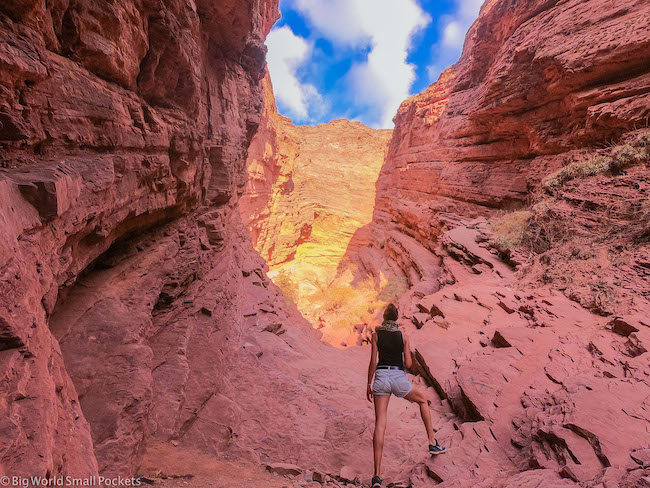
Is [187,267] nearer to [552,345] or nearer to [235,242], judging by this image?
[235,242]

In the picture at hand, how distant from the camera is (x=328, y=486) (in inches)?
125

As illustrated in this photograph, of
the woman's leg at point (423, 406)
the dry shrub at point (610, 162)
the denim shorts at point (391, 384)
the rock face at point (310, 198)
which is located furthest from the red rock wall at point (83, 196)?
the rock face at point (310, 198)

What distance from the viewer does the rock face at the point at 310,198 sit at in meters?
21.0

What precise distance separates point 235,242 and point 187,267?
11.3ft

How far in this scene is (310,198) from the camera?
28516mm

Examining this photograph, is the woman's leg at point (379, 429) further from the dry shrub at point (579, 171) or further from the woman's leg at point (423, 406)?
Answer: the dry shrub at point (579, 171)

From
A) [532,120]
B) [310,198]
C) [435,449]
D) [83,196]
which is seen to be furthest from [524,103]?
[310,198]

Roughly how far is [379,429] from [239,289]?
4.98 metres

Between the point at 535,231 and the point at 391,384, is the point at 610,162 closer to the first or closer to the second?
the point at 535,231

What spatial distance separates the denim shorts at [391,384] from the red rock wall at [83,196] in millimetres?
2459

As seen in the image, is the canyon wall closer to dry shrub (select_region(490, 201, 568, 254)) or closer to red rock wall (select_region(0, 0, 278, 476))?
dry shrub (select_region(490, 201, 568, 254))

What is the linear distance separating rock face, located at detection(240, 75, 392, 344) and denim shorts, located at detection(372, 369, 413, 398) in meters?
12.1

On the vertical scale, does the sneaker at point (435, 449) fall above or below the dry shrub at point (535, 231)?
below

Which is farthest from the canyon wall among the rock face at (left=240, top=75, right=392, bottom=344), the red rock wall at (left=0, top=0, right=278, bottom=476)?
the red rock wall at (left=0, top=0, right=278, bottom=476)
